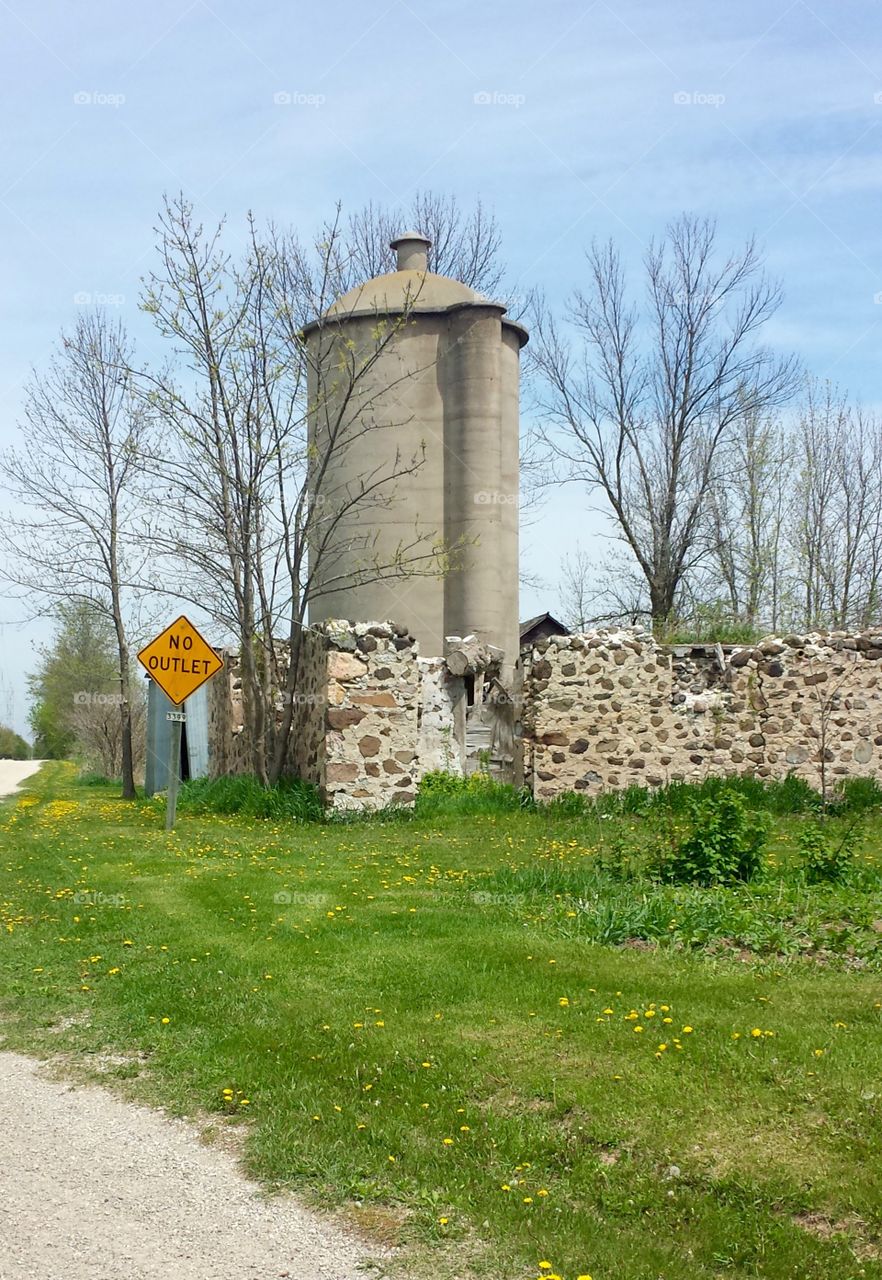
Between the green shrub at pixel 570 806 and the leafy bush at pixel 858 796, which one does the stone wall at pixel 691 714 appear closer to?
the green shrub at pixel 570 806

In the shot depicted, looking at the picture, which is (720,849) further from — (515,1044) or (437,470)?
(437,470)

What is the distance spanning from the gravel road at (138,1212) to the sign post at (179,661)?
9.53 meters

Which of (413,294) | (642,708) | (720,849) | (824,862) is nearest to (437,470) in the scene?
(413,294)

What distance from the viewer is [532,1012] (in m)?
6.19

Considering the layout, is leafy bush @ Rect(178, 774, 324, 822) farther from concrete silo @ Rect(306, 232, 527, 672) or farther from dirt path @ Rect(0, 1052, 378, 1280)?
dirt path @ Rect(0, 1052, 378, 1280)

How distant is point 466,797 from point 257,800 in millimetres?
2889

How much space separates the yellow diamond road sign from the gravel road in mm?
9531

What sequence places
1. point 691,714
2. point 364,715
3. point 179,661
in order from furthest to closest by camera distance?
point 691,714, point 364,715, point 179,661

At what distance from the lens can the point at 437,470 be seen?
26297 millimetres

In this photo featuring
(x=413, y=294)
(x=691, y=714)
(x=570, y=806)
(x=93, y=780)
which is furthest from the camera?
(x=93, y=780)

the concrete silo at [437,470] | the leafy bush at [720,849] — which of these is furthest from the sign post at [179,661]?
the concrete silo at [437,470]

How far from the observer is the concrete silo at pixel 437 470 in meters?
25.7

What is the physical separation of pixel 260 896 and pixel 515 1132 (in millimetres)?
5348

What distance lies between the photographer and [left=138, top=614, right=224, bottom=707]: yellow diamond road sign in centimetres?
1456
